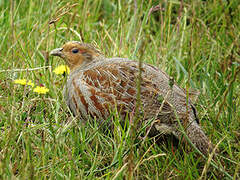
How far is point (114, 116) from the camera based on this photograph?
302 cm

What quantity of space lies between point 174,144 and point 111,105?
0.60 metres

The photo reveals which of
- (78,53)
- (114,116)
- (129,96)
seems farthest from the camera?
(78,53)

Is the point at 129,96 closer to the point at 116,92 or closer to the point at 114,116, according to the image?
the point at 116,92

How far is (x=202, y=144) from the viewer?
2.94 meters

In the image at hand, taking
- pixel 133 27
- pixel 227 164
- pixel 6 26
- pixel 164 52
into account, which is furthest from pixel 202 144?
pixel 6 26

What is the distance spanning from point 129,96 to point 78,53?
0.90m

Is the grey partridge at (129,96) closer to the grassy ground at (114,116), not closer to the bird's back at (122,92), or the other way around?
the bird's back at (122,92)

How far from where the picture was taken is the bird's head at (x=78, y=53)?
3.77m

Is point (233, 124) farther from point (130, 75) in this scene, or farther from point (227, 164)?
point (130, 75)

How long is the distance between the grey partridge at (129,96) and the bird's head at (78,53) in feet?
0.83

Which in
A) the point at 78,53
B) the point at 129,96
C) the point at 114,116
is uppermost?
the point at 78,53

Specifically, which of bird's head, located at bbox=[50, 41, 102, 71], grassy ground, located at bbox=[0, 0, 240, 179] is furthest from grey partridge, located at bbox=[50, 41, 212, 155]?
bird's head, located at bbox=[50, 41, 102, 71]

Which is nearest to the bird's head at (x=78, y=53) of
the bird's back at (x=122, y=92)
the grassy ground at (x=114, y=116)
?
the grassy ground at (x=114, y=116)

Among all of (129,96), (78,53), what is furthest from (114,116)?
(78,53)
